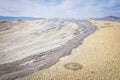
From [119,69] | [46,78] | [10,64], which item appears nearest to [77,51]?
[119,69]

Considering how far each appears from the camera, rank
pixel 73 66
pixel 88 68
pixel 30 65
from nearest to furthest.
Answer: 1. pixel 88 68
2. pixel 73 66
3. pixel 30 65

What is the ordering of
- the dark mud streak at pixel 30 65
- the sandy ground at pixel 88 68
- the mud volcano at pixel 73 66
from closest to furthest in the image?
1. the sandy ground at pixel 88 68
2. the dark mud streak at pixel 30 65
3. the mud volcano at pixel 73 66

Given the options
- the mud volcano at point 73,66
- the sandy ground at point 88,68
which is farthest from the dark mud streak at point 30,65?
the mud volcano at point 73,66

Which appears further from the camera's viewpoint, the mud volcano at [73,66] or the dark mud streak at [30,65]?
the mud volcano at [73,66]

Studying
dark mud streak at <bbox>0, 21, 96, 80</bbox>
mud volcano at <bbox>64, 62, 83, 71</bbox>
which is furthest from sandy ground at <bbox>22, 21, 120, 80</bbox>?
dark mud streak at <bbox>0, 21, 96, 80</bbox>

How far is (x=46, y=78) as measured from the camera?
34.6ft

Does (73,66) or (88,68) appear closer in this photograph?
(88,68)

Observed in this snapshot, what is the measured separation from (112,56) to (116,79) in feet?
15.0

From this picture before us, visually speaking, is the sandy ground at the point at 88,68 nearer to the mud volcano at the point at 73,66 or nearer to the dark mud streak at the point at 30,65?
the mud volcano at the point at 73,66

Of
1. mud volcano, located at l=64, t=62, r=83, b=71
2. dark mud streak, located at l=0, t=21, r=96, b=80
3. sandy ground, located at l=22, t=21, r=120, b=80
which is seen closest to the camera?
sandy ground, located at l=22, t=21, r=120, b=80

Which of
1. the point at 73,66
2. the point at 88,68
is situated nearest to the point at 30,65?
the point at 73,66

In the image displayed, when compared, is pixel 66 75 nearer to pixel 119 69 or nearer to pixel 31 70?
pixel 31 70

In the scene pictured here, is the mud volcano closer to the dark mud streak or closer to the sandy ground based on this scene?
the sandy ground

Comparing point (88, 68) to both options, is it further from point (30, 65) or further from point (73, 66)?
point (30, 65)
